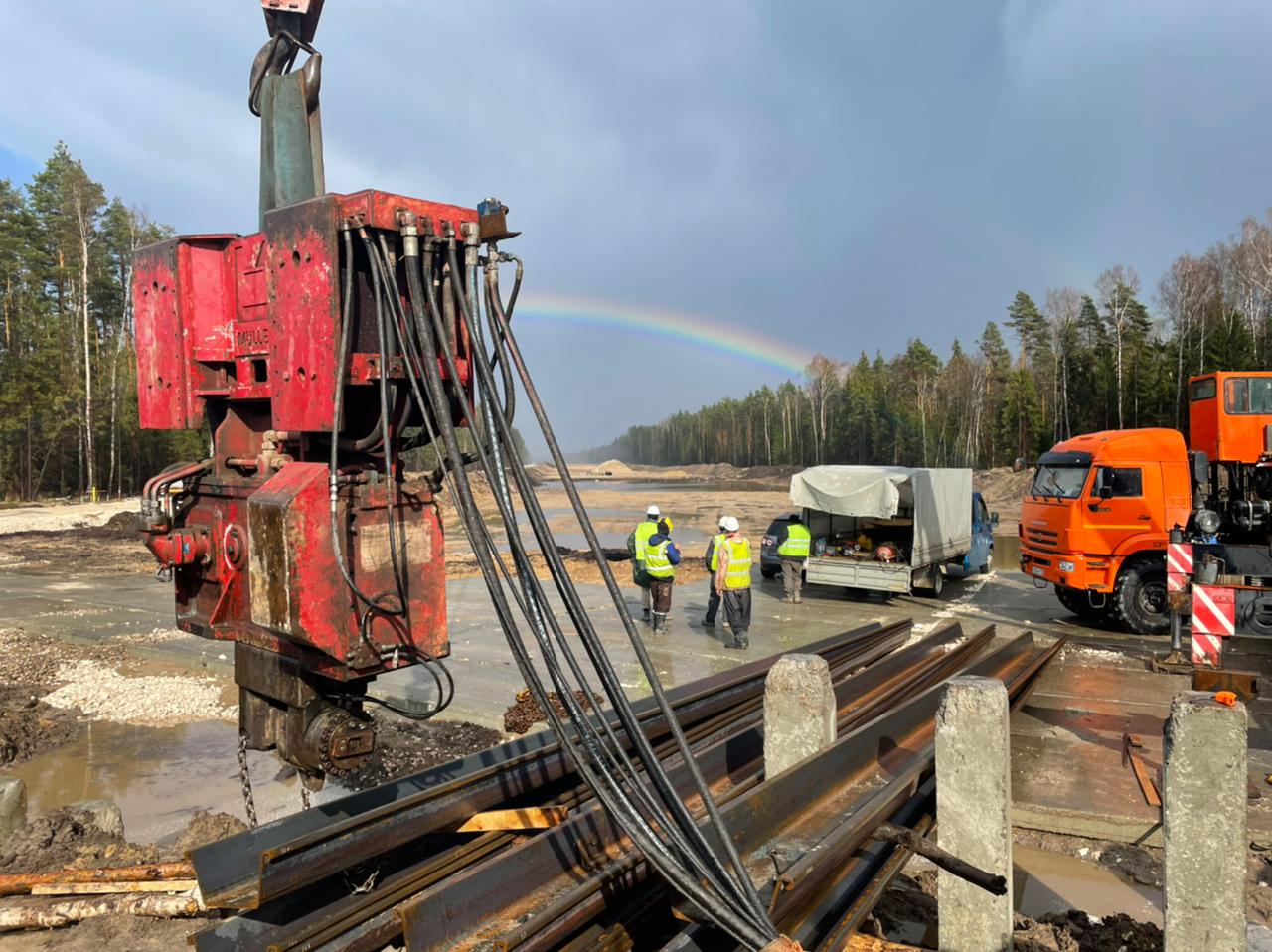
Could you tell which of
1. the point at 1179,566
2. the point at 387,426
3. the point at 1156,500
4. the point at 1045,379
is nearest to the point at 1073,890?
the point at 387,426

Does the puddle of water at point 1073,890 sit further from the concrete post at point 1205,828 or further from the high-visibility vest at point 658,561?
the high-visibility vest at point 658,561

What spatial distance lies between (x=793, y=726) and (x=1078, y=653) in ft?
27.6

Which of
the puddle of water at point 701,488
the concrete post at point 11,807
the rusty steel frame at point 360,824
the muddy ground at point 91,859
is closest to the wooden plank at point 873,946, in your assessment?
the rusty steel frame at point 360,824

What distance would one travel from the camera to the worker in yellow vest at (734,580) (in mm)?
11398

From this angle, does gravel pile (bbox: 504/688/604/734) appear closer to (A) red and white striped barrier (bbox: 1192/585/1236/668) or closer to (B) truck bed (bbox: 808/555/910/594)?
(A) red and white striped barrier (bbox: 1192/585/1236/668)

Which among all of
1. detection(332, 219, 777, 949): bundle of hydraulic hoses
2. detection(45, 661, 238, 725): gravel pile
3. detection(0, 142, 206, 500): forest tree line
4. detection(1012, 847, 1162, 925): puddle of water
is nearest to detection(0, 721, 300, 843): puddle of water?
detection(45, 661, 238, 725): gravel pile

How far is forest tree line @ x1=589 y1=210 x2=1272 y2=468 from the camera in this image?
46.0m

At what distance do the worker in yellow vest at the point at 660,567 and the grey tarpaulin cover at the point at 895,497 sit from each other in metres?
4.19

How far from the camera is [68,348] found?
4366 cm

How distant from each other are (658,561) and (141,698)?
249 inches

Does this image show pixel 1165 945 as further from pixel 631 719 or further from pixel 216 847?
pixel 216 847

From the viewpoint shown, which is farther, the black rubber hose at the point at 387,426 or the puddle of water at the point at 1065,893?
the puddle of water at the point at 1065,893

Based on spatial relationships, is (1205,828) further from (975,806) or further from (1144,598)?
(1144,598)

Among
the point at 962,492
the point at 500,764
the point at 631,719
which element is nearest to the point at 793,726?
the point at 500,764
